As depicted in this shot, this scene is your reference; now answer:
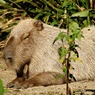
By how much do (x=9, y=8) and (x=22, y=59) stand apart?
2.81 m

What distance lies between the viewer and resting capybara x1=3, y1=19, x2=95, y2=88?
5.60 m

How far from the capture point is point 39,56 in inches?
226

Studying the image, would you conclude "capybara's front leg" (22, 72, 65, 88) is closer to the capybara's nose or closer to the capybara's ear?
the capybara's nose

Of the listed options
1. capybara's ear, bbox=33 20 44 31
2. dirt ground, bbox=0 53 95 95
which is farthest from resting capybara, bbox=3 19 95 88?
dirt ground, bbox=0 53 95 95

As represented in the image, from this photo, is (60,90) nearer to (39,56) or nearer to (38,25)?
(39,56)

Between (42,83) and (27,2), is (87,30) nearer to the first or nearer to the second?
(42,83)

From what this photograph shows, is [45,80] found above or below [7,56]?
below

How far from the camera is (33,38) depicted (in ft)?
19.2

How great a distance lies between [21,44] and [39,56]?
323mm

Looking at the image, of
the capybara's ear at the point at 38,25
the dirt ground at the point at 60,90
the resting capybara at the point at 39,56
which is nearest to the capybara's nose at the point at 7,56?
the resting capybara at the point at 39,56

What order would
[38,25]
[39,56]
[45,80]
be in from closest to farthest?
[45,80], [39,56], [38,25]

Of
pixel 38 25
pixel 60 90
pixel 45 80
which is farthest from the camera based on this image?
pixel 38 25

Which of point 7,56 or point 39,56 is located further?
point 39,56

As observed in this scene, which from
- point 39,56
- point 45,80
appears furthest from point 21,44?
point 45,80
